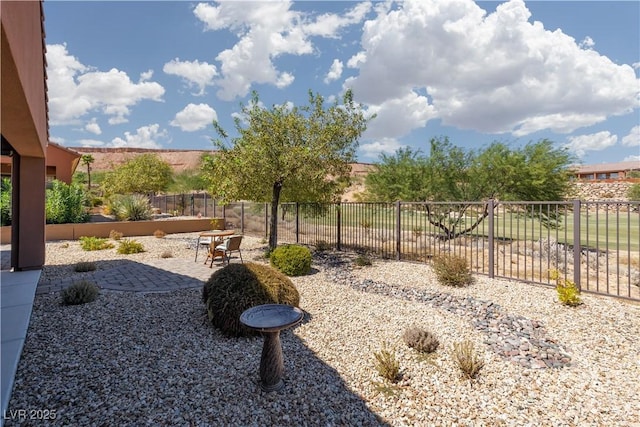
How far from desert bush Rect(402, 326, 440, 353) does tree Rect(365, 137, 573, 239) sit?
8.69m

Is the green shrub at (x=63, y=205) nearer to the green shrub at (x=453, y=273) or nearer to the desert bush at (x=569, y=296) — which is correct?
the green shrub at (x=453, y=273)

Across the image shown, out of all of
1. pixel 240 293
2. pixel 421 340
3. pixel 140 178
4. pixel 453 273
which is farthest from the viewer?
pixel 140 178

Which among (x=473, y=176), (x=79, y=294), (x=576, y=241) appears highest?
(x=473, y=176)

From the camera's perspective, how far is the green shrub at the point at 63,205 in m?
14.1

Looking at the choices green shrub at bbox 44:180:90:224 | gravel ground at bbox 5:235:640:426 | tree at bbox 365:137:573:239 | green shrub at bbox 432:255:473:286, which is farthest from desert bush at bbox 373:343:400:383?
green shrub at bbox 44:180:90:224

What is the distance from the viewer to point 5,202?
10.7 metres

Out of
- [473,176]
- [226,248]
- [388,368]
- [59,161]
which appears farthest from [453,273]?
Answer: [59,161]

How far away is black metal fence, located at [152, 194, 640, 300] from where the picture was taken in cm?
708

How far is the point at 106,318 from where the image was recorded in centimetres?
478

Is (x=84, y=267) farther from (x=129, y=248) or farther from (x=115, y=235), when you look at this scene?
(x=115, y=235)

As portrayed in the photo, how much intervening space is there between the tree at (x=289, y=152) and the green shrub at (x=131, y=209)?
892 centimetres

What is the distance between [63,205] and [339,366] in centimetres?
1607

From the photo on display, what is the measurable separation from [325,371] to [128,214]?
54.1 feet

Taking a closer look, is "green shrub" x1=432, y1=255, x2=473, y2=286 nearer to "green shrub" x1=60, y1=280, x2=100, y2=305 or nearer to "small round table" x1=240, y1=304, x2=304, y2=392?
"small round table" x1=240, y1=304, x2=304, y2=392
